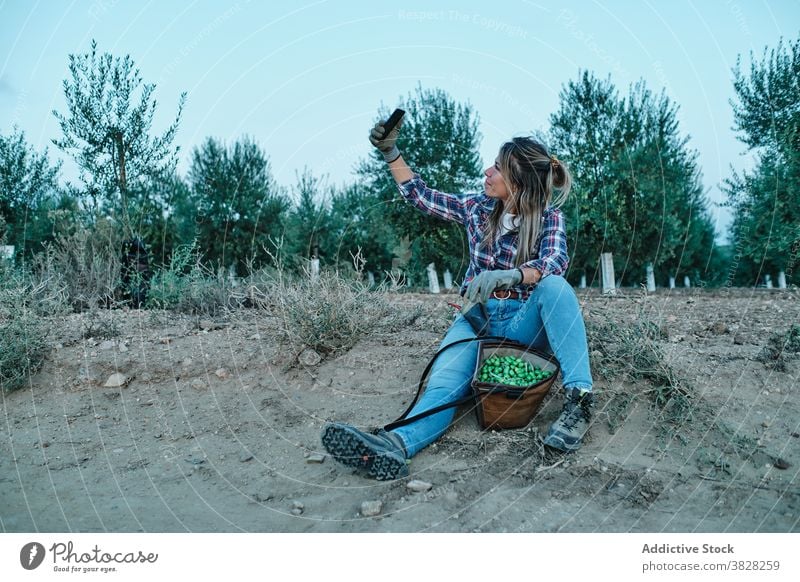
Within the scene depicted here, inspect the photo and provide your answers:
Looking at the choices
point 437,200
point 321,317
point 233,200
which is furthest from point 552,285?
point 233,200

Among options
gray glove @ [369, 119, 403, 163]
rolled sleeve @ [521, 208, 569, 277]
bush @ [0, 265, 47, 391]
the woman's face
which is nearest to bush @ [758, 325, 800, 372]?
rolled sleeve @ [521, 208, 569, 277]

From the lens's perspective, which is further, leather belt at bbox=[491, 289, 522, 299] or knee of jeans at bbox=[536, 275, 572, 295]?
leather belt at bbox=[491, 289, 522, 299]

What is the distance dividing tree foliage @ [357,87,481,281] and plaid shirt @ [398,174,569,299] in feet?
26.5

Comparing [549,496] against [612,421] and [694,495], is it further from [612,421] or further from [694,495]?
[612,421]

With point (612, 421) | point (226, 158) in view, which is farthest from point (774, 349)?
point (226, 158)

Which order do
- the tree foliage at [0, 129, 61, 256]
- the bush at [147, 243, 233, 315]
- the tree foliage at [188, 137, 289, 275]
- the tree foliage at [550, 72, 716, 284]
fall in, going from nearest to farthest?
the bush at [147, 243, 233, 315] → the tree foliage at [0, 129, 61, 256] → the tree foliage at [550, 72, 716, 284] → the tree foliage at [188, 137, 289, 275]

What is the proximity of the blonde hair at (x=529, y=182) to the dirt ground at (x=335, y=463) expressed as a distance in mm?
897

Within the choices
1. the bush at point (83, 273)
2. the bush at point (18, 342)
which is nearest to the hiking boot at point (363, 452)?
the bush at point (18, 342)

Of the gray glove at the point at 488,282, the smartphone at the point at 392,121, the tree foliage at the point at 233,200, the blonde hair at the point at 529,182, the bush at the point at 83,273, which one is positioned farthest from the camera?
the tree foliage at the point at 233,200

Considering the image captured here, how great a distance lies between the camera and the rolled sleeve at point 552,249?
2.87 metres

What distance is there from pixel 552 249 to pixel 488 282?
1.51 feet

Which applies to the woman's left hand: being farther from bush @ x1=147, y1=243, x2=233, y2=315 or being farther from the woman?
bush @ x1=147, y1=243, x2=233, y2=315

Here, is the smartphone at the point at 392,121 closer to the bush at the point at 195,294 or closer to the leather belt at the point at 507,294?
the leather belt at the point at 507,294

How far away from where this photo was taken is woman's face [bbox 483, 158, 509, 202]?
3.07 metres
